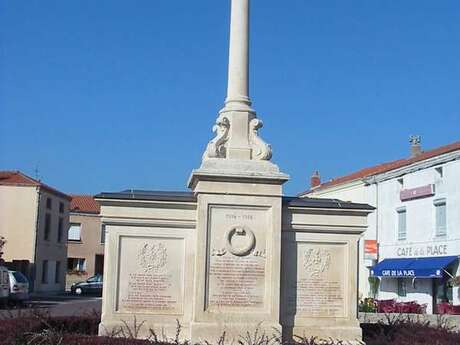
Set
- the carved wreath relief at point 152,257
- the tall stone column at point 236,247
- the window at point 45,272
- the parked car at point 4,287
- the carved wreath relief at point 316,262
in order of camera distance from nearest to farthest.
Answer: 1. the tall stone column at point 236,247
2. the carved wreath relief at point 152,257
3. the carved wreath relief at point 316,262
4. the parked car at point 4,287
5. the window at point 45,272

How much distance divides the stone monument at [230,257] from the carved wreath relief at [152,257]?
16mm

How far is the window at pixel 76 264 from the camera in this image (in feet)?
215

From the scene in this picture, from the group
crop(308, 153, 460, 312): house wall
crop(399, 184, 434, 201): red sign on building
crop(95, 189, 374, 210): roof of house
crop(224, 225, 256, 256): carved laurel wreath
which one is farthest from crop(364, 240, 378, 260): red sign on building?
crop(224, 225, 256, 256): carved laurel wreath

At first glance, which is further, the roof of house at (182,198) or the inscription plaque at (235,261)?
the roof of house at (182,198)

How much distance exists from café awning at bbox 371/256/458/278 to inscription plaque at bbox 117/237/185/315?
24.5 meters

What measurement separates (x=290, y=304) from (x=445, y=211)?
24.8 m

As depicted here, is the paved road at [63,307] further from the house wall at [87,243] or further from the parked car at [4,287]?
the house wall at [87,243]

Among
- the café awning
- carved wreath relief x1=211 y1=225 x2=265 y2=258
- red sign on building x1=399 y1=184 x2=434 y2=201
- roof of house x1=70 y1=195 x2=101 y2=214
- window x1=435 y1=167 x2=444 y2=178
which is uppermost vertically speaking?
roof of house x1=70 y1=195 x2=101 y2=214

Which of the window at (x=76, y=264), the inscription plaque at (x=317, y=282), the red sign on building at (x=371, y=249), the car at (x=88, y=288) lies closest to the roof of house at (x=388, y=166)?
the red sign on building at (x=371, y=249)

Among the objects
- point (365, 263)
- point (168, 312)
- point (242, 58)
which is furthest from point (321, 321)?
point (365, 263)

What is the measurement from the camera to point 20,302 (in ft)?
119

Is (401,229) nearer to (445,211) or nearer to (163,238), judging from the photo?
(445,211)

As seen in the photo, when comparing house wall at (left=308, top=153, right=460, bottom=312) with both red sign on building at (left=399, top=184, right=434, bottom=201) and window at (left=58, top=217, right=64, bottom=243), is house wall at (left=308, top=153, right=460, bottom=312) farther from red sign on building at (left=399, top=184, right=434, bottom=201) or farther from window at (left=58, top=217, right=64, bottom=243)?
window at (left=58, top=217, right=64, bottom=243)

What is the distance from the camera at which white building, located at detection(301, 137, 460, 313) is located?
1369 inches
